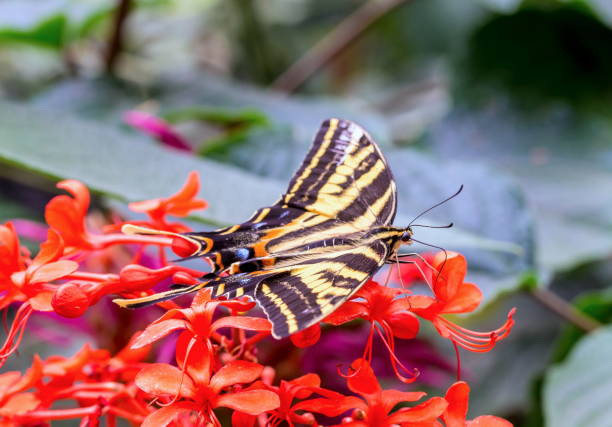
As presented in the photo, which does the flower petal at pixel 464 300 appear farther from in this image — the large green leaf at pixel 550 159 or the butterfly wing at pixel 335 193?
the large green leaf at pixel 550 159

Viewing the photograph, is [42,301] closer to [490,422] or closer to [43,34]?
[490,422]

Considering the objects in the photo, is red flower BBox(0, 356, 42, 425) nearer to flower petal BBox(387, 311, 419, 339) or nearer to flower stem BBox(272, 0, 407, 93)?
flower petal BBox(387, 311, 419, 339)

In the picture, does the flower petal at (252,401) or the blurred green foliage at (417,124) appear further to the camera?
the blurred green foliage at (417,124)

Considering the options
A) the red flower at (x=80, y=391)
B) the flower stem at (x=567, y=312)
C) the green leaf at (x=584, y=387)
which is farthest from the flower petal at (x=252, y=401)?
the flower stem at (x=567, y=312)

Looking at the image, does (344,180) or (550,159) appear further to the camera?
(550,159)

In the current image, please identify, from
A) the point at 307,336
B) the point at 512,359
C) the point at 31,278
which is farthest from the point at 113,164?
the point at 512,359

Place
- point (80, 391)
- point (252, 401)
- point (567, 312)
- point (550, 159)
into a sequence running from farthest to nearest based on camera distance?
point (550, 159)
point (567, 312)
point (80, 391)
point (252, 401)
